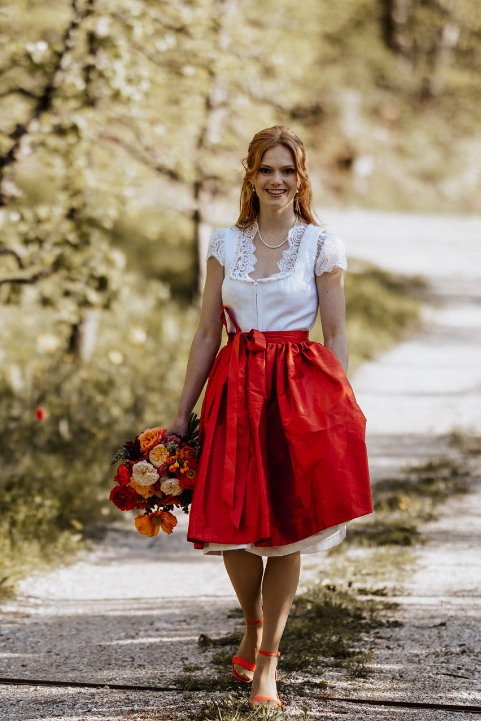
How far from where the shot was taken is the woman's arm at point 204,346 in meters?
3.16

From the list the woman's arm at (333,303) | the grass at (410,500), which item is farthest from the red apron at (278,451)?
the grass at (410,500)

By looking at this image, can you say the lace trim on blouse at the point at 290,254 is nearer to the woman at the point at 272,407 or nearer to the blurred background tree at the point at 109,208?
the woman at the point at 272,407

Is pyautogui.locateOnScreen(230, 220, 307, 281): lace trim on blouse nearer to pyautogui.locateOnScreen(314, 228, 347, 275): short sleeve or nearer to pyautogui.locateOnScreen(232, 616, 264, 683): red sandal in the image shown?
pyautogui.locateOnScreen(314, 228, 347, 275): short sleeve

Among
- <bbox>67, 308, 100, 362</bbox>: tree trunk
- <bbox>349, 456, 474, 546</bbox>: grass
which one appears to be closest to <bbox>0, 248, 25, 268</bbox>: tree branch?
<bbox>67, 308, 100, 362</bbox>: tree trunk

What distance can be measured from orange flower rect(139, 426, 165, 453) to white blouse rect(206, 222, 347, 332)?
1.53 ft

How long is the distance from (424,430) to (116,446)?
8.98ft

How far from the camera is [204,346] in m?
3.21

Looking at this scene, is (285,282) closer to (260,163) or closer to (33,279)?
(260,163)

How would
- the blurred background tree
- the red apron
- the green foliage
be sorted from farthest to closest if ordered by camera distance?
the blurred background tree
the green foliage
the red apron

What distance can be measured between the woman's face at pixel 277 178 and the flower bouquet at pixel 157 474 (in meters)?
0.87

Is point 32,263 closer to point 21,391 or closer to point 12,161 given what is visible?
point 12,161

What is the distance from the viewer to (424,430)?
7.38 meters

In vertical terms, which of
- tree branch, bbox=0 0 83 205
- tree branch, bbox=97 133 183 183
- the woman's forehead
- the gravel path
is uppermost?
tree branch, bbox=97 133 183 183

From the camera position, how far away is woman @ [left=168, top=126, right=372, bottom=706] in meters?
2.87
